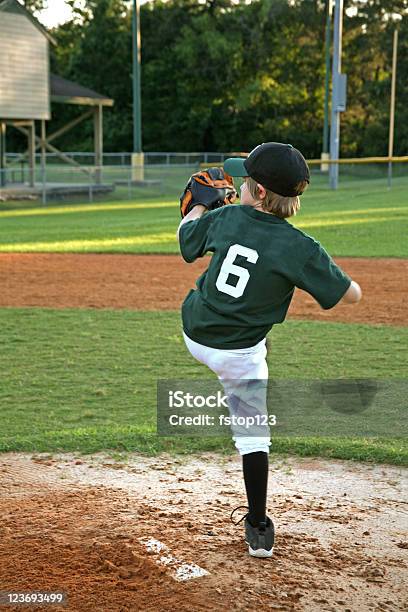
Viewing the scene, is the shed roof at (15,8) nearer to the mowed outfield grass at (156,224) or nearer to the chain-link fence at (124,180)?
the chain-link fence at (124,180)

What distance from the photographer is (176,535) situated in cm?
343

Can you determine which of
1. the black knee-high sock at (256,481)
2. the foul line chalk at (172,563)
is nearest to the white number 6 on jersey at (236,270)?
the black knee-high sock at (256,481)

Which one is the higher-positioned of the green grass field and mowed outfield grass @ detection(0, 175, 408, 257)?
mowed outfield grass @ detection(0, 175, 408, 257)

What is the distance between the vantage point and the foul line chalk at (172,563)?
3.05 m

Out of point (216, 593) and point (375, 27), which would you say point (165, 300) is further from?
point (375, 27)

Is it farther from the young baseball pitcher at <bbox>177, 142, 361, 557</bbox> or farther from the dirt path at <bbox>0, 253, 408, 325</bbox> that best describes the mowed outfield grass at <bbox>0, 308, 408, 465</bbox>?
the young baseball pitcher at <bbox>177, 142, 361, 557</bbox>

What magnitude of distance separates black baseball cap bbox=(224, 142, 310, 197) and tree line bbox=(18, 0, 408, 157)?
46.3 metres

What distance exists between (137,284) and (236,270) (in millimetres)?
8150

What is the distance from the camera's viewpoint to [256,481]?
323cm

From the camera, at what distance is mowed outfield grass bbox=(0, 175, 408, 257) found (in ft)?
48.9


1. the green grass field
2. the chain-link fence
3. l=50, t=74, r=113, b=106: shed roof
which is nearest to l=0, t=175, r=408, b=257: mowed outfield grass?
the chain-link fence
